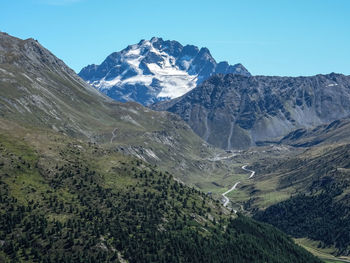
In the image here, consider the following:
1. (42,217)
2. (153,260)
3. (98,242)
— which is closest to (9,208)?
(42,217)

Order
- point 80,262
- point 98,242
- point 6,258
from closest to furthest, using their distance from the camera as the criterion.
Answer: point 6,258
point 80,262
point 98,242

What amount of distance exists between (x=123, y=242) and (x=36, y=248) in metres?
37.7

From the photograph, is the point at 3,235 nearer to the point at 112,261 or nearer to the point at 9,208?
the point at 9,208

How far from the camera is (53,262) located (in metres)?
175

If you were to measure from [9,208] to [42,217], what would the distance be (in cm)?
1474

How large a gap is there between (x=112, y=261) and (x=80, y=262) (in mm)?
13858

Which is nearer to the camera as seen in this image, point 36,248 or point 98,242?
point 36,248

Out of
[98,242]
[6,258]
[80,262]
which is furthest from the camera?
[98,242]

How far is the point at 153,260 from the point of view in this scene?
199 m

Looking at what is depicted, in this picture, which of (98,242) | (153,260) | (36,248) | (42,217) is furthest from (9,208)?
(153,260)

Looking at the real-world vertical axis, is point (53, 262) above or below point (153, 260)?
below

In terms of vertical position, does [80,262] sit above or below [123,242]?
below

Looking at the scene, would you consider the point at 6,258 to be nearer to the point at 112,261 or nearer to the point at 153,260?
the point at 112,261

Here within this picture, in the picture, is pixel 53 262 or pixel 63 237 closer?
pixel 53 262
